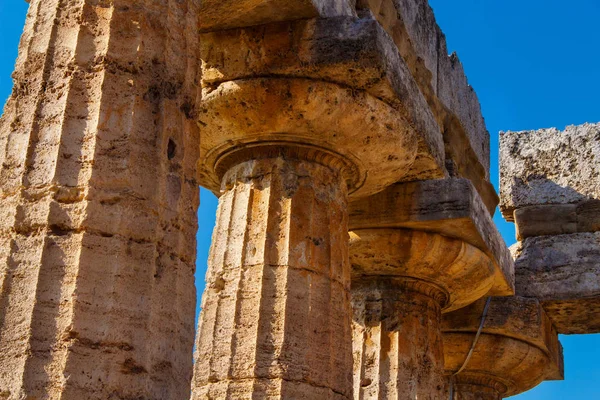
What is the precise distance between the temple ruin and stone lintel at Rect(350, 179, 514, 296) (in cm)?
2

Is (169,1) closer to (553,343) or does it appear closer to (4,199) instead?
(4,199)

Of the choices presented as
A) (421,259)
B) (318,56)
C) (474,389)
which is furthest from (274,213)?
(474,389)

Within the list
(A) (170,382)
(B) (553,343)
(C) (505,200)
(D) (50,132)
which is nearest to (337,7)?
(D) (50,132)

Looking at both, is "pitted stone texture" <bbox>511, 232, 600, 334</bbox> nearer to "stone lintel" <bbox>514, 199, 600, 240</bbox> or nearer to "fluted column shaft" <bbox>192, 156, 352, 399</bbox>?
"stone lintel" <bbox>514, 199, 600, 240</bbox>

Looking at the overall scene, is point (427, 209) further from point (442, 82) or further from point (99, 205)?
point (99, 205)

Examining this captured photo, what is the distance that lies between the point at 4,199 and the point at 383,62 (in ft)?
12.2

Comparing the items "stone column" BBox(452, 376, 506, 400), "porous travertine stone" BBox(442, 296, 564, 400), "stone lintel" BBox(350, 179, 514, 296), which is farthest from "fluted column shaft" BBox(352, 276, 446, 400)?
"stone column" BBox(452, 376, 506, 400)

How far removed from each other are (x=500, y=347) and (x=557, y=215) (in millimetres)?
2020

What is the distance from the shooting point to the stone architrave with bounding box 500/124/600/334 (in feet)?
45.4

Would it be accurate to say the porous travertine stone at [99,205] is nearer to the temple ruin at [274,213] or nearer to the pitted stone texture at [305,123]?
the temple ruin at [274,213]

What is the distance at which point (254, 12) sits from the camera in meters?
8.20

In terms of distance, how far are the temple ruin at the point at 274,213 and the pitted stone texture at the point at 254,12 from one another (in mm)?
18

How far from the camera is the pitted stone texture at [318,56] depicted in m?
Result: 8.18

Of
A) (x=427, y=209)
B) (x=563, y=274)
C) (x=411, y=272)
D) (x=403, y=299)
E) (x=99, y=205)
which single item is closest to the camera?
(x=99, y=205)
